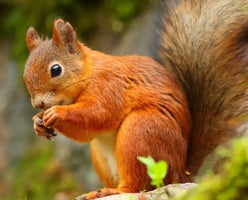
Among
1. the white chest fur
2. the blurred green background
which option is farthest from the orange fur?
the blurred green background

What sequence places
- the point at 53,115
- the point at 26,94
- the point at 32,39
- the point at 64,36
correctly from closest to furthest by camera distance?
the point at 53,115 < the point at 64,36 < the point at 32,39 < the point at 26,94

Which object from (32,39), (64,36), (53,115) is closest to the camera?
(53,115)

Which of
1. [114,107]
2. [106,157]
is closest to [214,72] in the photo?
[114,107]

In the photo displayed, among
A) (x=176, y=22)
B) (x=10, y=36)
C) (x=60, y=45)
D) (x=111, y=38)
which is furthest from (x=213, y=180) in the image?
(x=10, y=36)

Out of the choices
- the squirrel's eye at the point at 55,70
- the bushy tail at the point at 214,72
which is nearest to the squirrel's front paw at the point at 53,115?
the squirrel's eye at the point at 55,70

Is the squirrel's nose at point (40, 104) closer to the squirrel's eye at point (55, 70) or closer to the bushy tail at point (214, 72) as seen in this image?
the squirrel's eye at point (55, 70)

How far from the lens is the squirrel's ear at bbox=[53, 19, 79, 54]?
3092 millimetres

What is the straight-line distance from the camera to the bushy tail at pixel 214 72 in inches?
122

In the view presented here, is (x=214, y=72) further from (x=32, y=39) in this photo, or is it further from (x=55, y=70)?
(x=32, y=39)

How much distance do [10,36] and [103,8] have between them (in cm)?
103

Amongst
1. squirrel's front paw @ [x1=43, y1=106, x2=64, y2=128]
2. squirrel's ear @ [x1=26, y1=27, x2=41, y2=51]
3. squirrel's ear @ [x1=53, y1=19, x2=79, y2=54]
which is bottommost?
squirrel's front paw @ [x1=43, y1=106, x2=64, y2=128]

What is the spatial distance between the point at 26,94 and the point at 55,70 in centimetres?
305

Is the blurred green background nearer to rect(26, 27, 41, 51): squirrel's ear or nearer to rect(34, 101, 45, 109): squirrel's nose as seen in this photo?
rect(26, 27, 41, 51): squirrel's ear

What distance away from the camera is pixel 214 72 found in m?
3.13
